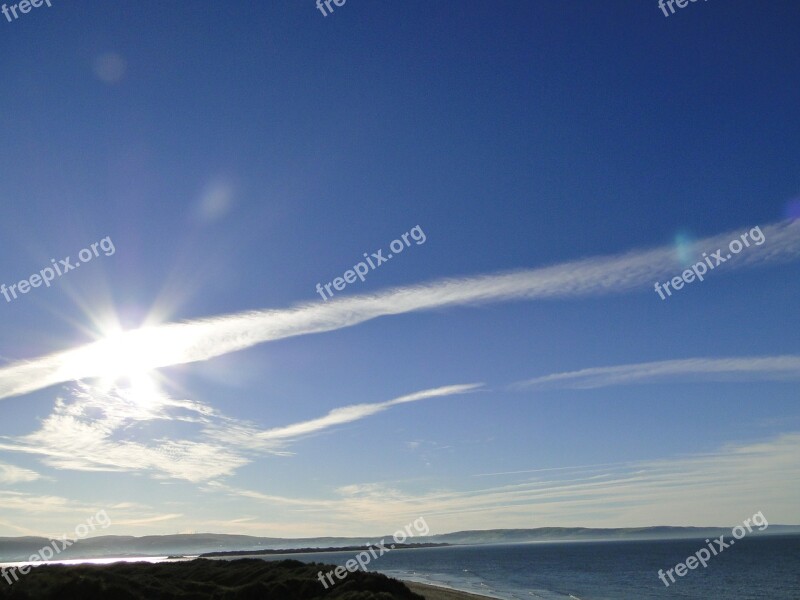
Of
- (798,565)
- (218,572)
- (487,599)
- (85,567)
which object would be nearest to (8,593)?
(85,567)

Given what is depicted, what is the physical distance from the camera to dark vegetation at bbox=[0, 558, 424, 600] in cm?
3591

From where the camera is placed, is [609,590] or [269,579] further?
[609,590]

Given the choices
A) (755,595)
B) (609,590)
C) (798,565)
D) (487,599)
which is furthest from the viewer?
(798,565)

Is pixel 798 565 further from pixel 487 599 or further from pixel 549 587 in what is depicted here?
pixel 487 599

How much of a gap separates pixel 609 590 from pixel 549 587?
8395mm

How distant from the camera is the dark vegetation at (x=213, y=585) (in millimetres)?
35906

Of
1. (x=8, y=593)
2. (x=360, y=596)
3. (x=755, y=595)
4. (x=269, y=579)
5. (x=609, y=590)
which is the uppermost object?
(x=8, y=593)

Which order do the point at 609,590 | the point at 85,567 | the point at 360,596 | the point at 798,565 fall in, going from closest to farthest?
the point at 360,596, the point at 85,567, the point at 609,590, the point at 798,565

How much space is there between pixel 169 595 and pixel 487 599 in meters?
31.2

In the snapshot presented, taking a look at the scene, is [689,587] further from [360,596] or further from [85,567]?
[85,567]

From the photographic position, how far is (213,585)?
139 feet

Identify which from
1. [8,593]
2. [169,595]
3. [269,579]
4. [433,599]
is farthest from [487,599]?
[8,593]

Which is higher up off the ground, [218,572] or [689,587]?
[218,572]

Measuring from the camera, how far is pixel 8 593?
1526 inches
